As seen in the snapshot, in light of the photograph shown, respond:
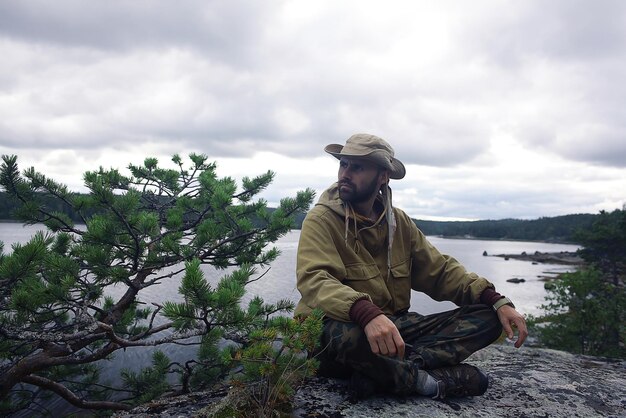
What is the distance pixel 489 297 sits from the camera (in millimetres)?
3338

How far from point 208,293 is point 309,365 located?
0.85 metres

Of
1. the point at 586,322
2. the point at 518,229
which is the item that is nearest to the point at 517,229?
the point at 518,229

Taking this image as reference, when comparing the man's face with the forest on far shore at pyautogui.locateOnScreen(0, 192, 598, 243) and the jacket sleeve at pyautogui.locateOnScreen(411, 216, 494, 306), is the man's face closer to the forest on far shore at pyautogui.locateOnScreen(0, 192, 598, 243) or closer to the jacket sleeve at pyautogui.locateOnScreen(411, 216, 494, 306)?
the jacket sleeve at pyautogui.locateOnScreen(411, 216, 494, 306)

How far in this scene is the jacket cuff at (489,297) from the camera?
3293 mm

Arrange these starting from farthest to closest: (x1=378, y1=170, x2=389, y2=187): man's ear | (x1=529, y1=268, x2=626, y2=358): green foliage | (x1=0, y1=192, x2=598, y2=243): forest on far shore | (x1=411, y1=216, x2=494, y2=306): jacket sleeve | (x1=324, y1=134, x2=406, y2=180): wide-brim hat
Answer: (x1=0, y1=192, x2=598, y2=243): forest on far shore < (x1=529, y1=268, x2=626, y2=358): green foliage < (x1=411, y1=216, x2=494, y2=306): jacket sleeve < (x1=378, y1=170, x2=389, y2=187): man's ear < (x1=324, y1=134, x2=406, y2=180): wide-brim hat

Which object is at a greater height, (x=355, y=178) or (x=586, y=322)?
(x=355, y=178)

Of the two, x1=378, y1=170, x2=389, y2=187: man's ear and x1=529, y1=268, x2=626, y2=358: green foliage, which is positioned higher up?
x1=378, y1=170, x2=389, y2=187: man's ear

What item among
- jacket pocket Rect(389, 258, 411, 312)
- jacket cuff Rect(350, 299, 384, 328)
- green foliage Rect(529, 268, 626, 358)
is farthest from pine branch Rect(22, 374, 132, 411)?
green foliage Rect(529, 268, 626, 358)

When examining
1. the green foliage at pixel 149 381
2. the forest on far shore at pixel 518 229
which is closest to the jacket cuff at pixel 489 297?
the green foliage at pixel 149 381

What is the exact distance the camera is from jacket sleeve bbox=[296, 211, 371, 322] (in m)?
2.66

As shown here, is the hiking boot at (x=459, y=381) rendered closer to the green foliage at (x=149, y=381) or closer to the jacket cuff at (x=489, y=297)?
the jacket cuff at (x=489, y=297)

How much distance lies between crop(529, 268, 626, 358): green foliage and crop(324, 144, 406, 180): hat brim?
7900mm

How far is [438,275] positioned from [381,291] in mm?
655

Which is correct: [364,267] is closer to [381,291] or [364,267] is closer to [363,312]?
[381,291]
